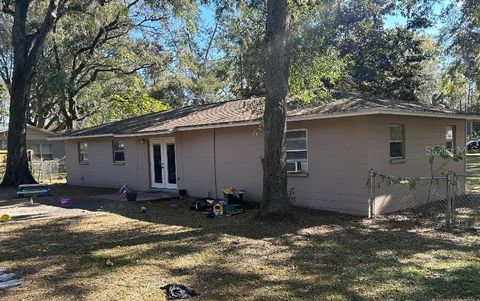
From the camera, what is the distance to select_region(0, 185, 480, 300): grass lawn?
5629 mm

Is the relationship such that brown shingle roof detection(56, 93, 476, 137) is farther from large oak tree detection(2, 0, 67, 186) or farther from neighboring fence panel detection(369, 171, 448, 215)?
large oak tree detection(2, 0, 67, 186)

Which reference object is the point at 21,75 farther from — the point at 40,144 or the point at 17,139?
the point at 40,144

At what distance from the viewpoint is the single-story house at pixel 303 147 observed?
36.7 ft

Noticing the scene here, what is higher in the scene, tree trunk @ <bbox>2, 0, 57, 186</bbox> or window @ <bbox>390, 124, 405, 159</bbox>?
tree trunk @ <bbox>2, 0, 57, 186</bbox>

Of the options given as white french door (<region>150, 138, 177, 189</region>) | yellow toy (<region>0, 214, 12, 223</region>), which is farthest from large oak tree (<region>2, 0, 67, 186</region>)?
yellow toy (<region>0, 214, 12, 223</region>)

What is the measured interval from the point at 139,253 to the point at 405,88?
26575 millimetres

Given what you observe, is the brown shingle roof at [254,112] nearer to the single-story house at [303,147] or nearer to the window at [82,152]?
the single-story house at [303,147]

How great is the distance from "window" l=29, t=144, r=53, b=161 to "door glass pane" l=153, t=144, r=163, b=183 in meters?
24.2

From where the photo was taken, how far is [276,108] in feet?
31.7

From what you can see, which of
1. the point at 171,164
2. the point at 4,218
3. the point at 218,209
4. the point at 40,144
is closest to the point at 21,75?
the point at 171,164

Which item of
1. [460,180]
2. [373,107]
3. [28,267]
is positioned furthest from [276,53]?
[460,180]

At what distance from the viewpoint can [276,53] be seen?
9.57 m

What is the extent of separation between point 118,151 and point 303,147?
33.1ft

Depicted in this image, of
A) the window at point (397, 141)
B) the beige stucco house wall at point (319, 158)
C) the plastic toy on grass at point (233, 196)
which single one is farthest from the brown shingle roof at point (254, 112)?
the plastic toy on grass at point (233, 196)
